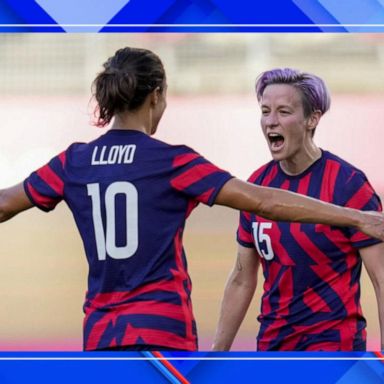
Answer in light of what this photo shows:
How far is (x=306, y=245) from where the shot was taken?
296 cm

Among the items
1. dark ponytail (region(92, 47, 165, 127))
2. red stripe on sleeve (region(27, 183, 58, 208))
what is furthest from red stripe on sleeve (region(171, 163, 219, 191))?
red stripe on sleeve (region(27, 183, 58, 208))

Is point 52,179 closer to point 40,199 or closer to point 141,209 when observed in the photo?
point 40,199

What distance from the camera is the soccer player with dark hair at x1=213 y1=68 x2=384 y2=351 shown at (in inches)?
115

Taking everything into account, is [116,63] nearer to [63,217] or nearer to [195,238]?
[195,238]

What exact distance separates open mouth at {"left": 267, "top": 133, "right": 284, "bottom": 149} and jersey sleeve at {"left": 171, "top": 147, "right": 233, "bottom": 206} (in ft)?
2.47

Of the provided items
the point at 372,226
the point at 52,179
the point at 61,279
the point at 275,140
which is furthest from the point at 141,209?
the point at 61,279

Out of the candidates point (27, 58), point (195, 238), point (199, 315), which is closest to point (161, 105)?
point (27, 58)

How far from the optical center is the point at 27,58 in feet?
17.9

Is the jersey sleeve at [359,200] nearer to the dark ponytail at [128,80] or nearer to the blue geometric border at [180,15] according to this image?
the blue geometric border at [180,15]

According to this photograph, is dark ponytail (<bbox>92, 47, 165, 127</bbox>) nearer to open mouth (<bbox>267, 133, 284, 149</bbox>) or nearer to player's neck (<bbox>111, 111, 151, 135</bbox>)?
player's neck (<bbox>111, 111, 151, 135</bbox>)

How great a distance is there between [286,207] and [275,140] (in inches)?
29.6

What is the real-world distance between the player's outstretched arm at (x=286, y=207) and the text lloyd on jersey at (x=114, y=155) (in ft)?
0.78

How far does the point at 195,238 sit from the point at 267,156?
2.57 ft

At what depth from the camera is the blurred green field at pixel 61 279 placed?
5941 mm
